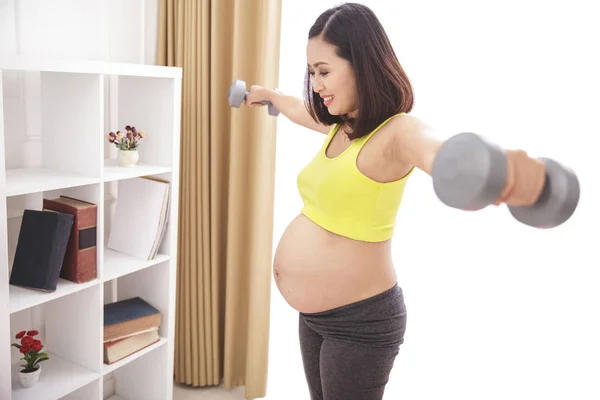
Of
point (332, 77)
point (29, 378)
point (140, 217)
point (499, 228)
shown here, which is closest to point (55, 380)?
point (29, 378)

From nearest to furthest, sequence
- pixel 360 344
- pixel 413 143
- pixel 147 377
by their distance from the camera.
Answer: pixel 413 143, pixel 360 344, pixel 147 377

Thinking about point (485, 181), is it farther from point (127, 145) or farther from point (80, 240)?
point (127, 145)

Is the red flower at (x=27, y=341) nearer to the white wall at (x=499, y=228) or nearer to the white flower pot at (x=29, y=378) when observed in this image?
the white flower pot at (x=29, y=378)

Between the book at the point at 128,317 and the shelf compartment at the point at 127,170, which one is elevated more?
the shelf compartment at the point at 127,170

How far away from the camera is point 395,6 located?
1938 mm

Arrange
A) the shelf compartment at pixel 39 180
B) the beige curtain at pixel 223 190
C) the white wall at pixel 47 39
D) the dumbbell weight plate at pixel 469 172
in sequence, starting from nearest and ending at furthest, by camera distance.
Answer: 1. the dumbbell weight plate at pixel 469 172
2. the shelf compartment at pixel 39 180
3. the white wall at pixel 47 39
4. the beige curtain at pixel 223 190

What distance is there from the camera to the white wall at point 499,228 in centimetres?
170

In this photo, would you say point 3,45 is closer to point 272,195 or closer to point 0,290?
point 0,290

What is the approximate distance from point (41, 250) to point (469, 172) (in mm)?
1324

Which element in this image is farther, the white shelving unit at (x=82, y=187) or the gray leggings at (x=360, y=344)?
the white shelving unit at (x=82, y=187)

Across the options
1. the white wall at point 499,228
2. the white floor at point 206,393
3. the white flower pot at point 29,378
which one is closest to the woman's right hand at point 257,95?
the white wall at point 499,228

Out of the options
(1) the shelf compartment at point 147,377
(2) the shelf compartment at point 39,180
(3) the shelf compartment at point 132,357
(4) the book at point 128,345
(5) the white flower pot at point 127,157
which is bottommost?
(1) the shelf compartment at point 147,377

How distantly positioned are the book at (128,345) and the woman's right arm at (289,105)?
0.94m

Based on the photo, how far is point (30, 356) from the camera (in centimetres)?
177
